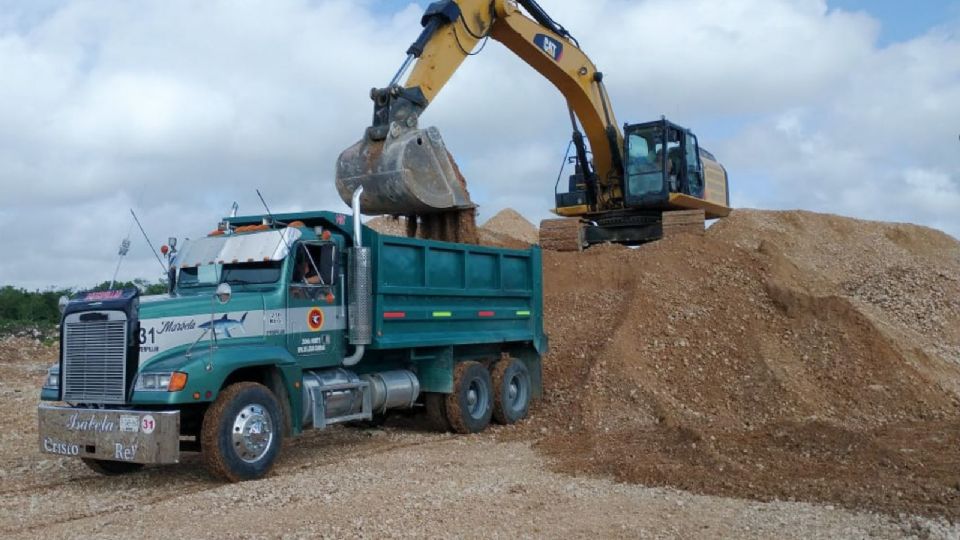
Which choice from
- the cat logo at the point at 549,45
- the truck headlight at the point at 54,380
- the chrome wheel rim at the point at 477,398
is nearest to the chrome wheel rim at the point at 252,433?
the truck headlight at the point at 54,380

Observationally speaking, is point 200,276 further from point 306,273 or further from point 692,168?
point 692,168

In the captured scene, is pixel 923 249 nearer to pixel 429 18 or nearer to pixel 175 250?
pixel 429 18

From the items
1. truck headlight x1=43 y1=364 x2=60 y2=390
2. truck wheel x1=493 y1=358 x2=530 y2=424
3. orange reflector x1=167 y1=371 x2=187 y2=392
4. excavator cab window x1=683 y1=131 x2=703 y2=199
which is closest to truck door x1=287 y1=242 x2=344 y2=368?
orange reflector x1=167 y1=371 x2=187 y2=392

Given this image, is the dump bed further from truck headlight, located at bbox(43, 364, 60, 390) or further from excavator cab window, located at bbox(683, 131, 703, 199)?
excavator cab window, located at bbox(683, 131, 703, 199)

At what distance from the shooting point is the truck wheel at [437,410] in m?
11.6

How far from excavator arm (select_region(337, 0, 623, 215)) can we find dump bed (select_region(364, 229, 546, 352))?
963mm

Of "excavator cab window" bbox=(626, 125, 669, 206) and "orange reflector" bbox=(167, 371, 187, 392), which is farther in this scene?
"excavator cab window" bbox=(626, 125, 669, 206)

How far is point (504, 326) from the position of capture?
12.6m

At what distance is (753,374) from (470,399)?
4.11 m

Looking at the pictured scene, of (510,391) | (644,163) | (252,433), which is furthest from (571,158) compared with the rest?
(252,433)

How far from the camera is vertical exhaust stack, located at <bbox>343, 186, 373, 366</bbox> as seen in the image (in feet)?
33.0

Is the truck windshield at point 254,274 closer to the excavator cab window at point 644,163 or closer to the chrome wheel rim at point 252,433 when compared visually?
the chrome wheel rim at point 252,433

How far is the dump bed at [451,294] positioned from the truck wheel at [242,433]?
181 centimetres

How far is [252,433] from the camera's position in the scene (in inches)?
336
